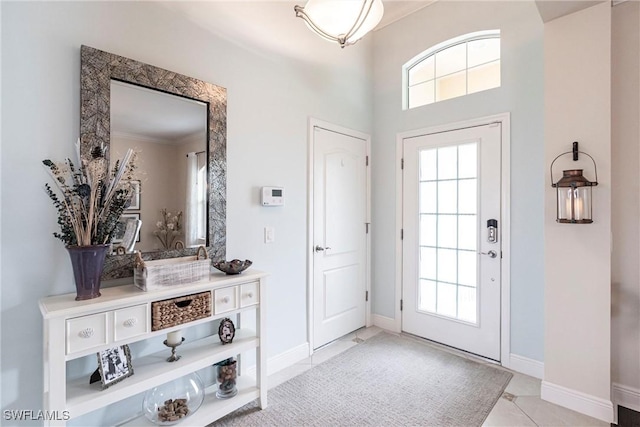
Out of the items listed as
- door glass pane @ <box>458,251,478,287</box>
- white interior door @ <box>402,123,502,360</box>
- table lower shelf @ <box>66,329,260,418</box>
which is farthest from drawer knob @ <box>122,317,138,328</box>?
door glass pane @ <box>458,251,478,287</box>

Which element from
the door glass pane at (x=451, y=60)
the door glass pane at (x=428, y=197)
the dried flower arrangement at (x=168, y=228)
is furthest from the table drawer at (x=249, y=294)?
the door glass pane at (x=451, y=60)

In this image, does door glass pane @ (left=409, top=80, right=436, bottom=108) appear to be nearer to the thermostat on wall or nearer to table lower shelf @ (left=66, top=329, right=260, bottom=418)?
the thermostat on wall

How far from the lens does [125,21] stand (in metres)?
1.79

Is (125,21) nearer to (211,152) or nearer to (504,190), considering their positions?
(211,152)

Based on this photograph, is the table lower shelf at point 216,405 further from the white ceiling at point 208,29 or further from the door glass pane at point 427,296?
the door glass pane at point 427,296

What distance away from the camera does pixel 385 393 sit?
2.27m

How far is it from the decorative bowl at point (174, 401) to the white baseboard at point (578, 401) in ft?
7.71

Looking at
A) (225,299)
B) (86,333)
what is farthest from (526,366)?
(86,333)

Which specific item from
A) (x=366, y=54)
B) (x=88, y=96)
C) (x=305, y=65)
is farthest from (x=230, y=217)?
(x=366, y=54)

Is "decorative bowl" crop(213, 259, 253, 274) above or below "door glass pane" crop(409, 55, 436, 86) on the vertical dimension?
below

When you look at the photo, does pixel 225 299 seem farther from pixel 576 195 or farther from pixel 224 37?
pixel 576 195

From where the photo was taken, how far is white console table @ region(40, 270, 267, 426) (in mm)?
1323

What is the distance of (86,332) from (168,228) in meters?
0.73

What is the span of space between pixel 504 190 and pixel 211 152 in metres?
2.40
